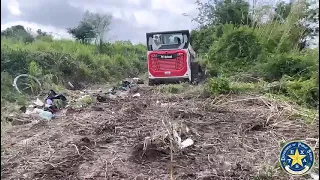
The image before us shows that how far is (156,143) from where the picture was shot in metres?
3.78

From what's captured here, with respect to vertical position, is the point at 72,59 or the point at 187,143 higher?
the point at 72,59

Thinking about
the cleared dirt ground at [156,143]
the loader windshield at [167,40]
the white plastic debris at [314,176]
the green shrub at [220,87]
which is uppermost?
the loader windshield at [167,40]

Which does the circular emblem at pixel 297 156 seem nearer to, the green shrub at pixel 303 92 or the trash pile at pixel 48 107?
the green shrub at pixel 303 92

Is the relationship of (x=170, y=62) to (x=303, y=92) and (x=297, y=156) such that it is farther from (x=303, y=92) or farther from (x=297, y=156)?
(x=297, y=156)

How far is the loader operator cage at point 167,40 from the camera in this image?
1023 centimetres

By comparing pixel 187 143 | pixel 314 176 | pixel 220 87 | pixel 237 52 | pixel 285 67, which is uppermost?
pixel 237 52

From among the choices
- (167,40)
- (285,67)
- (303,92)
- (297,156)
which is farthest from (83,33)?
(297,156)

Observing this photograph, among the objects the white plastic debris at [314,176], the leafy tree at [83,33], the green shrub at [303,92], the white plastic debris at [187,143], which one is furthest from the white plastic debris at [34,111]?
the leafy tree at [83,33]

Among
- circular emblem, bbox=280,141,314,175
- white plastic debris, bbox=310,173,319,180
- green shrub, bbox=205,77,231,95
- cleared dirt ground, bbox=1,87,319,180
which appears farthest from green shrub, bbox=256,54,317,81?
circular emblem, bbox=280,141,314,175

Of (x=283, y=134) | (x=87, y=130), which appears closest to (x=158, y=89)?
(x=87, y=130)

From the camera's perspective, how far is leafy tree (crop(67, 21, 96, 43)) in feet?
46.9

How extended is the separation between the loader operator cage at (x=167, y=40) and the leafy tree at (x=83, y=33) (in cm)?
449

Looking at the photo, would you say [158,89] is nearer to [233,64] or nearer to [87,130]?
[233,64]

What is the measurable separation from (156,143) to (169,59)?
6204 mm
